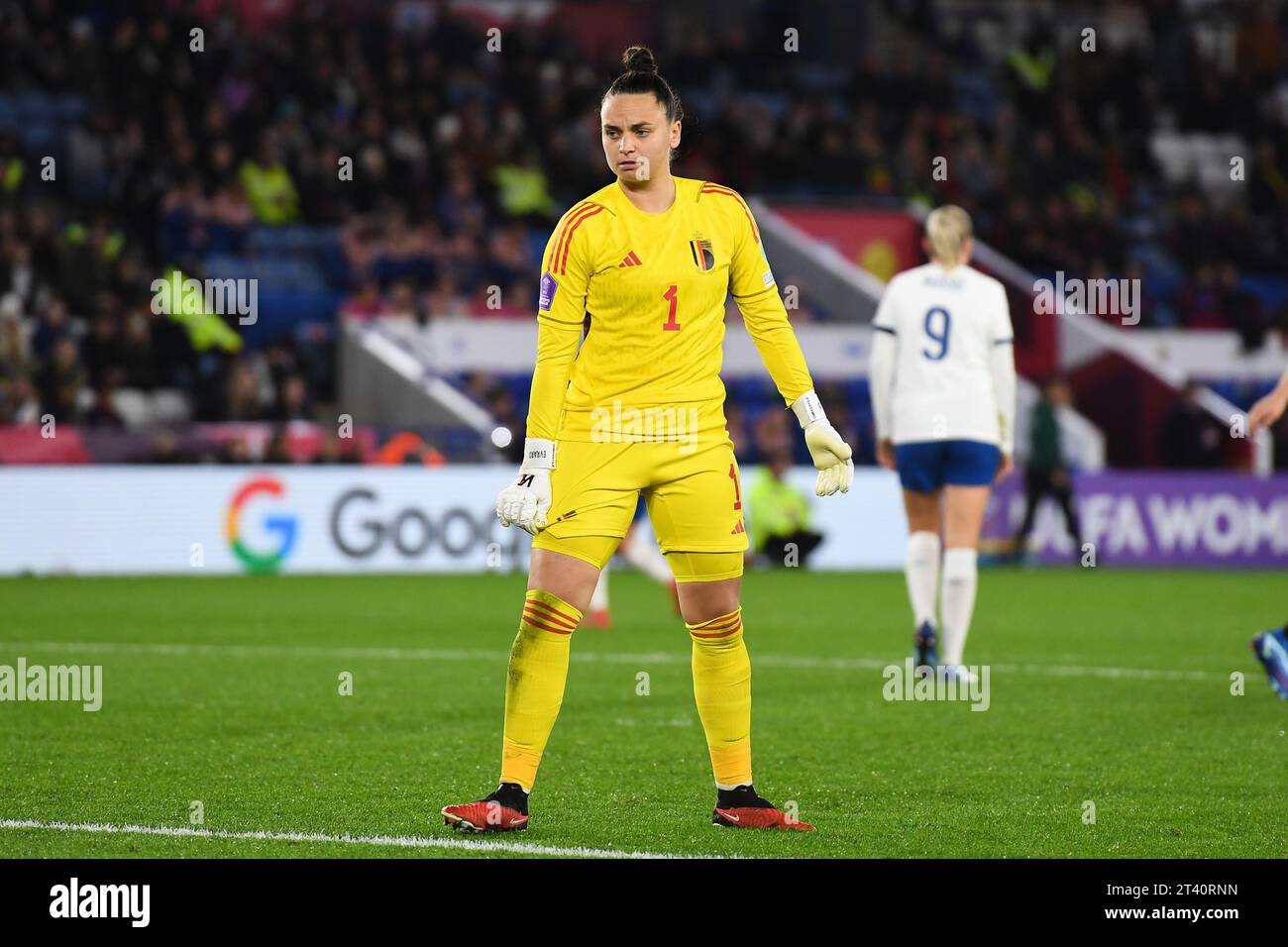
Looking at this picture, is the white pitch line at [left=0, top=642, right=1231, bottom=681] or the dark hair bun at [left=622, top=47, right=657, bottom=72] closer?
the dark hair bun at [left=622, top=47, right=657, bottom=72]

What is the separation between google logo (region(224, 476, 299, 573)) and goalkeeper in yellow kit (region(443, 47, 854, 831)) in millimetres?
12201

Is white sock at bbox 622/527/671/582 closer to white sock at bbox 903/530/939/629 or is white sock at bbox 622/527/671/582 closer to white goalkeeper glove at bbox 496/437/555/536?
white sock at bbox 903/530/939/629

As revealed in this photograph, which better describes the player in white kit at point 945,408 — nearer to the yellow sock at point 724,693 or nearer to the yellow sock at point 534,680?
the yellow sock at point 724,693

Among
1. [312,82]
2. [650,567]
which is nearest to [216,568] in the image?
[650,567]

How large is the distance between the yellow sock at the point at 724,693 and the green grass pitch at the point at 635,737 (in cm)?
20

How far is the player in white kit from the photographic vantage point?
949cm

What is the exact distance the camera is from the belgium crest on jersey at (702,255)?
5770 mm

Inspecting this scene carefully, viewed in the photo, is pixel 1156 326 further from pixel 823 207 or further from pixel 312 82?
pixel 312 82

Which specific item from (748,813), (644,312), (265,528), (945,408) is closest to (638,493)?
(644,312)

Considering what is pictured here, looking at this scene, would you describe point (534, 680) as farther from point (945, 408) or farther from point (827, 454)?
point (945, 408)

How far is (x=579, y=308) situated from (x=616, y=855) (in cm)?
153

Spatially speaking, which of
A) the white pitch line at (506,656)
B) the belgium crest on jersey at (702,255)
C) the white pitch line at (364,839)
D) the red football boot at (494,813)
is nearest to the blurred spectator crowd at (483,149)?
the white pitch line at (506,656)

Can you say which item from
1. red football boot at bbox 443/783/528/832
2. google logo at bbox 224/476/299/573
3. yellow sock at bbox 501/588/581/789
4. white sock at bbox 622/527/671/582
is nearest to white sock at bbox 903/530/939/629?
white sock at bbox 622/527/671/582
